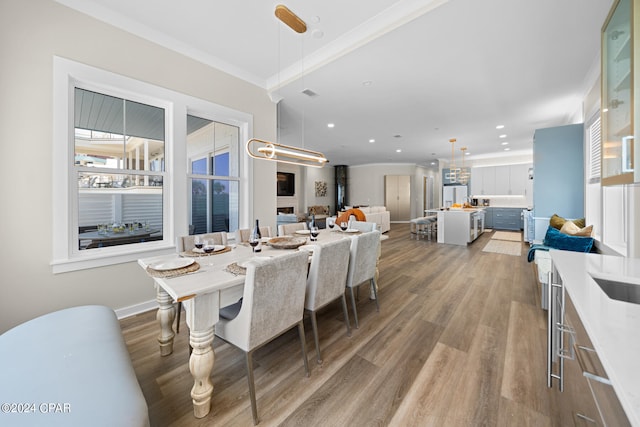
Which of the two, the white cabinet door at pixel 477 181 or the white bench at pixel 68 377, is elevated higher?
the white cabinet door at pixel 477 181

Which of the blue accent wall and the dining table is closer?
the dining table

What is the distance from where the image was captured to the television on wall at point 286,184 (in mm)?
9600

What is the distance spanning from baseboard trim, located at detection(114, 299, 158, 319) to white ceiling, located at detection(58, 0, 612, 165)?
286 cm

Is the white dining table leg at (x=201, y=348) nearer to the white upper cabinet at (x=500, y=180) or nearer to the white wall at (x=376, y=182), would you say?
the white upper cabinet at (x=500, y=180)

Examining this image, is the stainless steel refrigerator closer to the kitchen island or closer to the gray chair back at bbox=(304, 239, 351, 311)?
the kitchen island

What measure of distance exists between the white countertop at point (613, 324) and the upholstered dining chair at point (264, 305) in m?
1.25

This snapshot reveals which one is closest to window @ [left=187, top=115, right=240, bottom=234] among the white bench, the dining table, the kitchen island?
the dining table

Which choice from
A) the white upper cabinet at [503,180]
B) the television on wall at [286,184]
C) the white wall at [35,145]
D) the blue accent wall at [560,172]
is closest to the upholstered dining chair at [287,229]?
the white wall at [35,145]

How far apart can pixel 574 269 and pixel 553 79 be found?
3.51m

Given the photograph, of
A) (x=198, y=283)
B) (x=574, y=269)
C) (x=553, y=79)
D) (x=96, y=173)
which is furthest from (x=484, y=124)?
(x=96, y=173)

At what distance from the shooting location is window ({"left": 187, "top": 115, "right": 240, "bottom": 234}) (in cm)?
320

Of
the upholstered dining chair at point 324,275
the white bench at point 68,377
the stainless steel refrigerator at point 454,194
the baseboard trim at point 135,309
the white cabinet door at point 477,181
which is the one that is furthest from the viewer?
the stainless steel refrigerator at point 454,194

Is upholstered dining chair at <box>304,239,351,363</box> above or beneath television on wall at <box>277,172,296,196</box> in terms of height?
beneath

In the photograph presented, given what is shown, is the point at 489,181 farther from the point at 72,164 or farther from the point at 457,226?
the point at 72,164
